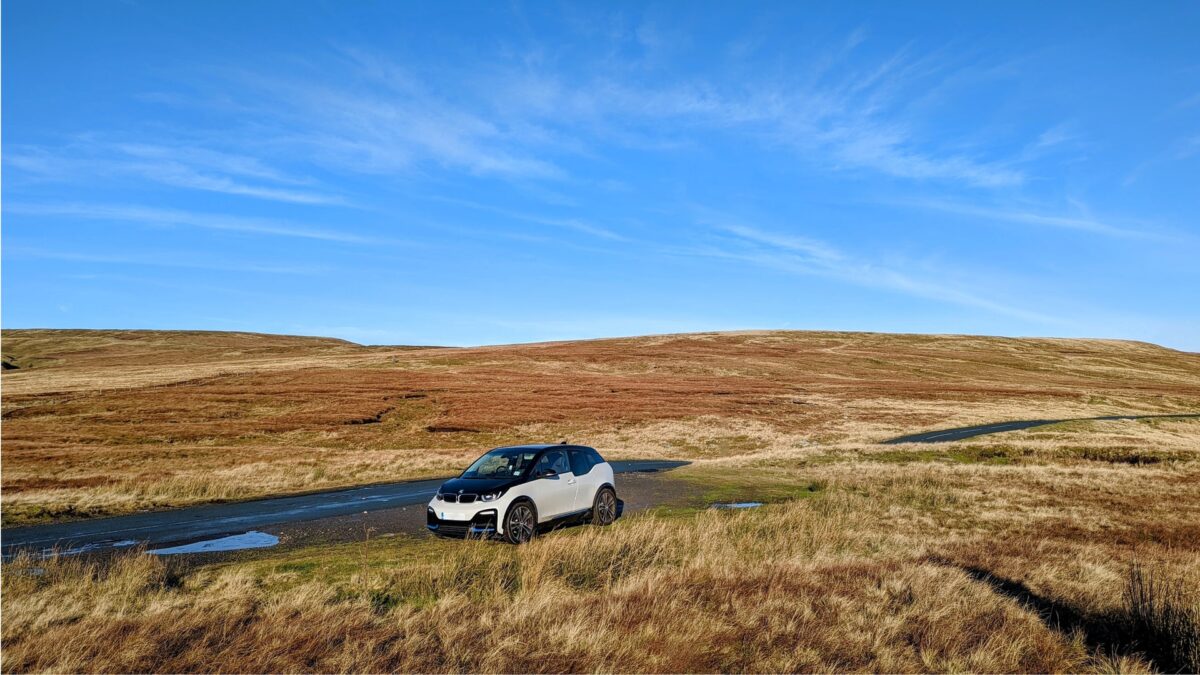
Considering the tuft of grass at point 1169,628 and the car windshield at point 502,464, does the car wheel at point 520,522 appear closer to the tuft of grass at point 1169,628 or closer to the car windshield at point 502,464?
the car windshield at point 502,464

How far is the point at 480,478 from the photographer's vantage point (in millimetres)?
14664

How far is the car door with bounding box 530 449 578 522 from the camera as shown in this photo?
47.4 ft

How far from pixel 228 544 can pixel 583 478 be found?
7.81 m

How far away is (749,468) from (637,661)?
23.1 metres

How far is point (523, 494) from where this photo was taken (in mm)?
13969

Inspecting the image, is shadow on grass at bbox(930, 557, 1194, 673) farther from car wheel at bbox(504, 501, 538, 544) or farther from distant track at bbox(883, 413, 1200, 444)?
distant track at bbox(883, 413, 1200, 444)

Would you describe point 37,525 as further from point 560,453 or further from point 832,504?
point 832,504

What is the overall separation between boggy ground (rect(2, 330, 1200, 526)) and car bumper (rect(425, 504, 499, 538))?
13743 millimetres

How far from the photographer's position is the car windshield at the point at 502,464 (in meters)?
14.8

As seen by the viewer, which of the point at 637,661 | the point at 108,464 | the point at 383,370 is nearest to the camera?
the point at 637,661

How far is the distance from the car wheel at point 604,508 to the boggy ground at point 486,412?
1496cm

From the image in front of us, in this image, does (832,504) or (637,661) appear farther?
(832,504)

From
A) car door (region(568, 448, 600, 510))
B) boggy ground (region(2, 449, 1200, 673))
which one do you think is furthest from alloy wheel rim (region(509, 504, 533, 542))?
car door (region(568, 448, 600, 510))

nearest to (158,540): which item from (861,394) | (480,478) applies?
(480,478)
